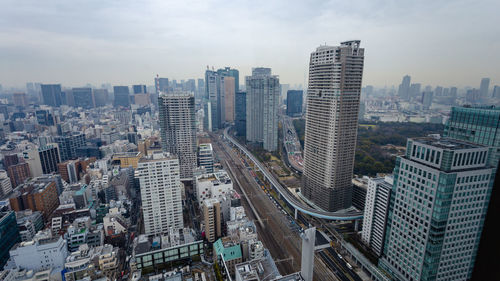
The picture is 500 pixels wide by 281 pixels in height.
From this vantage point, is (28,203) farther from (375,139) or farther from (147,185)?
(375,139)

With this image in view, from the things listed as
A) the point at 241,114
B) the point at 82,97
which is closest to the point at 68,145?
the point at 241,114

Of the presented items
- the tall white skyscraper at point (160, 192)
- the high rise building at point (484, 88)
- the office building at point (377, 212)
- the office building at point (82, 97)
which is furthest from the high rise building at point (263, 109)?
the office building at point (82, 97)

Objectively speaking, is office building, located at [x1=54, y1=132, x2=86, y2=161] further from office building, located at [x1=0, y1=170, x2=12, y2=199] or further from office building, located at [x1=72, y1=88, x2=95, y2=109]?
office building, located at [x1=72, y1=88, x2=95, y2=109]

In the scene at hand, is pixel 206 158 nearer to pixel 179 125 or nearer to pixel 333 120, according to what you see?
pixel 179 125

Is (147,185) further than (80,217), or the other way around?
(80,217)

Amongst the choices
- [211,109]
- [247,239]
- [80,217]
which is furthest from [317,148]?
[211,109]

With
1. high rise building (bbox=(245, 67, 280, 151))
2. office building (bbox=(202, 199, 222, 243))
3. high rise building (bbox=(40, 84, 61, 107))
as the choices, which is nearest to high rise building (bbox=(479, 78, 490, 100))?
office building (bbox=(202, 199, 222, 243))

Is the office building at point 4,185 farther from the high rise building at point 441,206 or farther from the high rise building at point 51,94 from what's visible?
the high rise building at point 51,94
